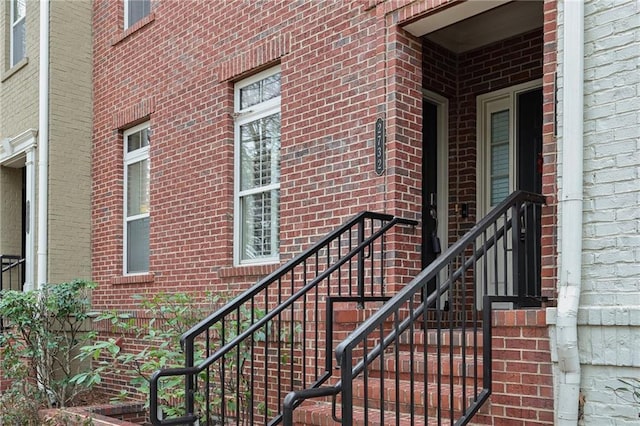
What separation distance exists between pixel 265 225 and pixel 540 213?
9.90ft

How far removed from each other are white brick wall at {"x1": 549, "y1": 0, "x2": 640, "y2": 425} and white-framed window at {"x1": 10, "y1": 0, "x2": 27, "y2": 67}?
29.1 feet

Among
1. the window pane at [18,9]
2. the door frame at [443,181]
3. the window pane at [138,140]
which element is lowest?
the door frame at [443,181]

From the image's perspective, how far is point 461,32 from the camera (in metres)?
6.48

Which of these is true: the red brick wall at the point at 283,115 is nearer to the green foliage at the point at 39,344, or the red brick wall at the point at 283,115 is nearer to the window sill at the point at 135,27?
the window sill at the point at 135,27

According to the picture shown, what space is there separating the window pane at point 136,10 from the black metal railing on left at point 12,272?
12.3 ft

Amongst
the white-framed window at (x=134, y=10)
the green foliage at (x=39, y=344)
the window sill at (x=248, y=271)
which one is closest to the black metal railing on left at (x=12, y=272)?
the green foliage at (x=39, y=344)

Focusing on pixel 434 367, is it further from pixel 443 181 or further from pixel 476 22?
pixel 476 22

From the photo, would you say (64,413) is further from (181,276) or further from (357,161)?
(357,161)

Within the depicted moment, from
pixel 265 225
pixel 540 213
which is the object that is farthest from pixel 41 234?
pixel 540 213

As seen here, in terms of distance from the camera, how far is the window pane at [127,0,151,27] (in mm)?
8688

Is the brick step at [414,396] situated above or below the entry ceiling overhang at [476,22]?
below

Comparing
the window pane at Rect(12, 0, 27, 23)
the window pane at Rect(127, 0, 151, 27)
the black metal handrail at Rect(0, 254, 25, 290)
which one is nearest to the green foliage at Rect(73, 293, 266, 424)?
the window pane at Rect(127, 0, 151, 27)

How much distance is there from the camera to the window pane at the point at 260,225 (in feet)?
21.8

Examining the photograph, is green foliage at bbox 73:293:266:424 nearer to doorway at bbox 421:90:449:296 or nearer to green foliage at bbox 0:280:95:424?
green foliage at bbox 0:280:95:424
